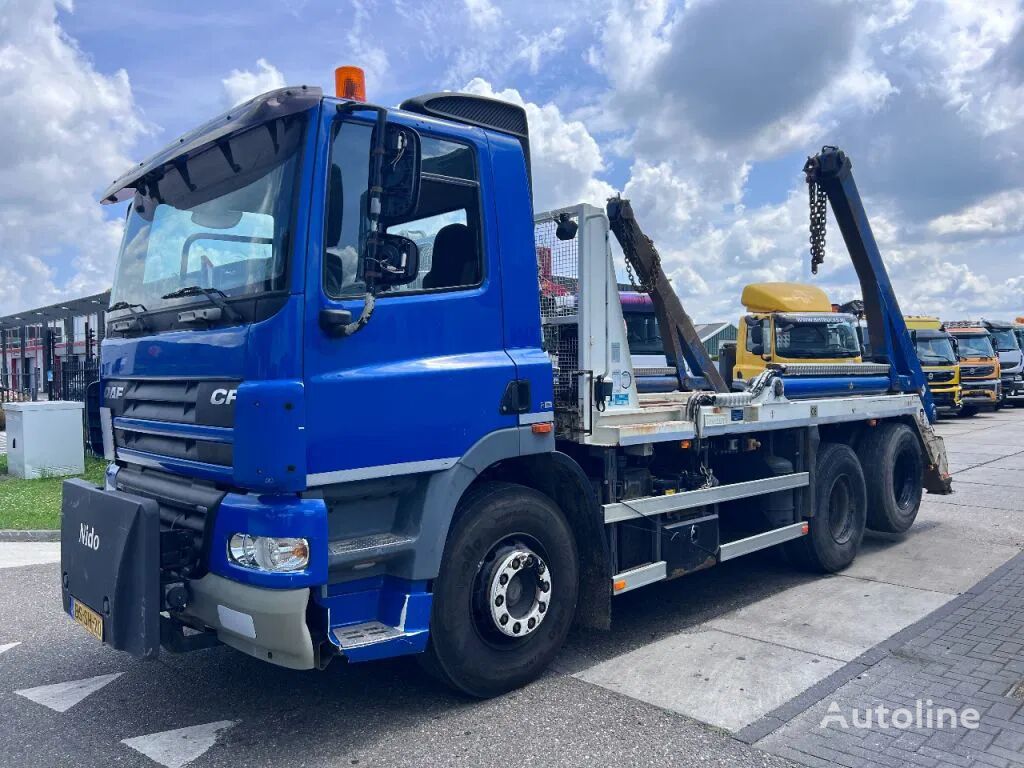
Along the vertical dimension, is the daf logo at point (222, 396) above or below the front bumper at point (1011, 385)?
above

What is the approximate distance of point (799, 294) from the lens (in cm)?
1460

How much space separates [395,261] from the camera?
13.1ft

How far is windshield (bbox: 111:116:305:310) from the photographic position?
3807 millimetres

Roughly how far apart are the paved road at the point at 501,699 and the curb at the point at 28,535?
201 centimetres

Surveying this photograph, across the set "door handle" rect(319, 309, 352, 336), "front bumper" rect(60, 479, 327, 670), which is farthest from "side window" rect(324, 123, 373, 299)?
"front bumper" rect(60, 479, 327, 670)

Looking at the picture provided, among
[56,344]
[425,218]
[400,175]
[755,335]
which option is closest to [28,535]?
[425,218]

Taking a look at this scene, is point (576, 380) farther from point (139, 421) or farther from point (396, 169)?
point (139, 421)

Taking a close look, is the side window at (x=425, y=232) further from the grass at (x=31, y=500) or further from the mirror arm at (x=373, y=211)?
the grass at (x=31, y=500)

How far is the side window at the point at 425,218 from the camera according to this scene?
12.6ft

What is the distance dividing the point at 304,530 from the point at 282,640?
0.49m

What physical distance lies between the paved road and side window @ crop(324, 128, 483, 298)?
6.80ft

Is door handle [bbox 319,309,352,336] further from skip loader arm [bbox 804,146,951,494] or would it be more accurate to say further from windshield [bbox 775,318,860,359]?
windshield [bbox 775,318,860,359]

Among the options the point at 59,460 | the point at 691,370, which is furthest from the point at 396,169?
the point at 59,460

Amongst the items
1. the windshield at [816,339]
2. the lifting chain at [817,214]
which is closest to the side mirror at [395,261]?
the lifting chain at [817,214]
